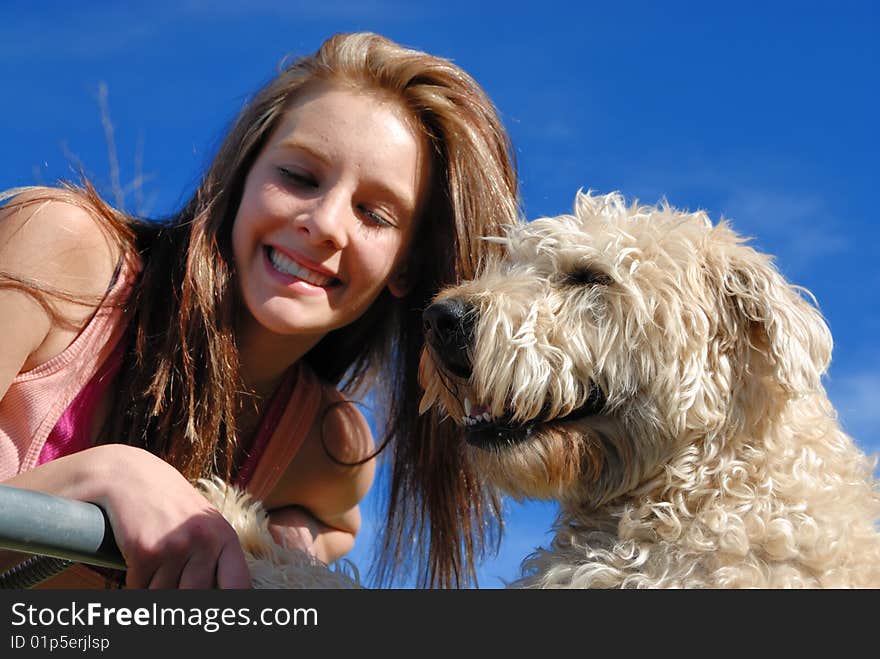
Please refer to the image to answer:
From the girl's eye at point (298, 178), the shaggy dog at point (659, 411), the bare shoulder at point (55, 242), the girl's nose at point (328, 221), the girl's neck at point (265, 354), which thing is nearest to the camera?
the shaggy dog at point (659, 411)

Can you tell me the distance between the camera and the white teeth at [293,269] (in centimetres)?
375

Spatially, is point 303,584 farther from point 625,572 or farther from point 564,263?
point 564,263

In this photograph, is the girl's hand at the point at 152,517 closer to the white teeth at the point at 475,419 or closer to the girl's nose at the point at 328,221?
the white teeth at the point at 475,419

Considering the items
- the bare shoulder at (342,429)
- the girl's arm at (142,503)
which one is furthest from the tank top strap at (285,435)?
the girl's arm at (142,503)

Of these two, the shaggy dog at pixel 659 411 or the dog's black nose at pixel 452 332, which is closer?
the shaggy dog at pixel 659 411

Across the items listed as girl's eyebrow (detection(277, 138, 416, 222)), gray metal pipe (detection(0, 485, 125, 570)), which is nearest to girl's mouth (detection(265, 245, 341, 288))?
girl's eyebrow (detection(277, 138, 416, 222))

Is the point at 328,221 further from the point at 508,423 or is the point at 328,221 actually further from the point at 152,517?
the point at 152,517

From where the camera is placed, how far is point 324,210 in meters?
3.64

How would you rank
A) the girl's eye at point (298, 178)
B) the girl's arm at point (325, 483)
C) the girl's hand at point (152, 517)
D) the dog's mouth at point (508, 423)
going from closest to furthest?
the girl's hand at point (152, 517), the dog's mouth at point (508, 423), the girl's eye at point (298, 178), the girl's arm at point (325, 483)

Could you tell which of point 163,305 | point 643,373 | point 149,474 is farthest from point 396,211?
point 149,474

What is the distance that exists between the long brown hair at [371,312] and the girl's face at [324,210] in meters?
0.13

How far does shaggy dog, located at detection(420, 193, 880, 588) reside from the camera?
8.62 ft

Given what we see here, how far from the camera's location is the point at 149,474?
2.51 meters

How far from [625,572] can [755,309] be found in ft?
2.60
